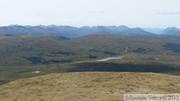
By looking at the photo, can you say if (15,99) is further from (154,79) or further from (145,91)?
(154,79)

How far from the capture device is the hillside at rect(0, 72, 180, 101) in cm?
4872

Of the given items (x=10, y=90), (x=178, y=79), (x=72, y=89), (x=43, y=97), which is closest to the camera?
(x=43, y=97)

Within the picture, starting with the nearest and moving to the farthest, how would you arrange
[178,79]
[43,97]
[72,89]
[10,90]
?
[43,97]
[72,89]
[10,90]
[178,79]

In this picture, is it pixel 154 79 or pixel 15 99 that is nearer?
pixel 15 99

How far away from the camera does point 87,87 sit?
54938mm

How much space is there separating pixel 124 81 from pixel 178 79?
13.4 m

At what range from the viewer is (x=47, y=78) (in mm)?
66125

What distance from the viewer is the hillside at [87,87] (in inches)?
1918

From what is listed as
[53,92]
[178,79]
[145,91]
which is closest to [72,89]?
[53,92]

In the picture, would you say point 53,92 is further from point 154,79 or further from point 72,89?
point 154,79

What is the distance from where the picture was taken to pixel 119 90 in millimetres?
51406

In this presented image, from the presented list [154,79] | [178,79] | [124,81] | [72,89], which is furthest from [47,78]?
[178,79]

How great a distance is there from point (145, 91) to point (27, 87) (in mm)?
24449

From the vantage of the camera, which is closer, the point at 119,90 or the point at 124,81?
the point at 119,90
